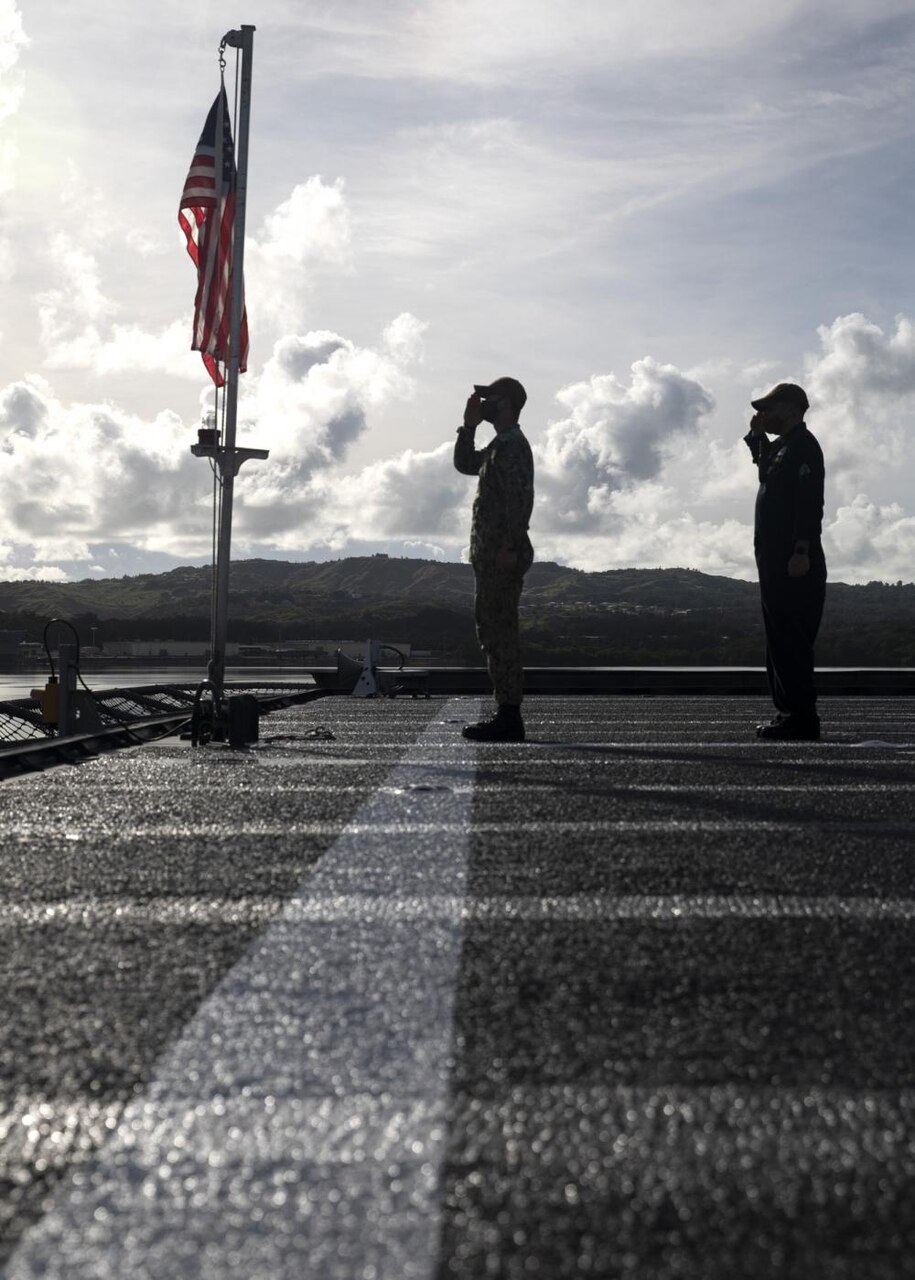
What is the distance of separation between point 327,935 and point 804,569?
6.09 metres

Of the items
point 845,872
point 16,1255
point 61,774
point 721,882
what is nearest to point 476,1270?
point 16,1255

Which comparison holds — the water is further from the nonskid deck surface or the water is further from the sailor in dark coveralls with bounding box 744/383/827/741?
the nonskid deck surface

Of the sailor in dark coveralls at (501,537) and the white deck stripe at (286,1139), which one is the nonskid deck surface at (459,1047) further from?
the sailor in dark coveralls at (501,537)

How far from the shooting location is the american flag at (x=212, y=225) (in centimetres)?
1234

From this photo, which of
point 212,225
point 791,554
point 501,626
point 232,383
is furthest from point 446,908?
point 212,225

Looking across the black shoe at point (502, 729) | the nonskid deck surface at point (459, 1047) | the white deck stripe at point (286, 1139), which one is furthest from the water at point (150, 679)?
the white deck stripe at point (286, 1139)

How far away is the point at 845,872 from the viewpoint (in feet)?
11.8

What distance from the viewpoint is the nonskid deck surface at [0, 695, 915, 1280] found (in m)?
1.43

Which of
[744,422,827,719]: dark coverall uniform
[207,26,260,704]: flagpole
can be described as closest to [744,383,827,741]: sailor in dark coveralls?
[744,422,827,719]: dark coverall uniform

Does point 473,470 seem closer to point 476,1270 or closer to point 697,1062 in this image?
point 697,1062

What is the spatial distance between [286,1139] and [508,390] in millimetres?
7113

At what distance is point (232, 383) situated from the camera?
11117 mm

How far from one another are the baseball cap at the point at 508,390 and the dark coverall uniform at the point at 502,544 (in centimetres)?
15

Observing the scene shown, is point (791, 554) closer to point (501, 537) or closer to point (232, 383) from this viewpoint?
point (501, 537)
